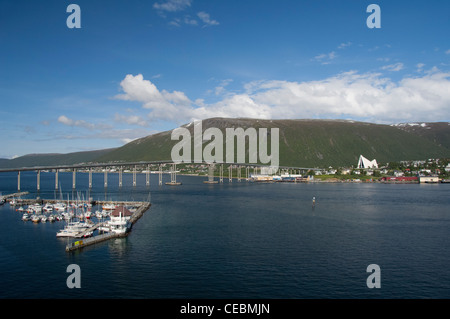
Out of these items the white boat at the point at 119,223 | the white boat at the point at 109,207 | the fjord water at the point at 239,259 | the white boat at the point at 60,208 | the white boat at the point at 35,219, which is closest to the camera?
the fjord water at the point at 239,259

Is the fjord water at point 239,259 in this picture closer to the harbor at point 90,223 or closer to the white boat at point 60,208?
the harbor at point 90,223

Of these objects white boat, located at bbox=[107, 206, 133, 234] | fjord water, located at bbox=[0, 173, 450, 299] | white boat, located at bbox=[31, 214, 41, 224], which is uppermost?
white boat, located at bbox=[107, 206, 133, 234]

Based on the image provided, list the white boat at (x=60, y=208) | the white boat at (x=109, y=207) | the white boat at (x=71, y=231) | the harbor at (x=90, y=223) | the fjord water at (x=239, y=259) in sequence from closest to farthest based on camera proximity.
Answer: the fjord water at (x=239, y=259) → the harbor at (x=90, y=223) → the white boat at (x=71, y=231) → the white boat at (x=60, y=208) → the white boat at (x=109, y=207)

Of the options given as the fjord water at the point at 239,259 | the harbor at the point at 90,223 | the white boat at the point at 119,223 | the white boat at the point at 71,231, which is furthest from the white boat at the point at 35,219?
the white boat at the point at 119,223

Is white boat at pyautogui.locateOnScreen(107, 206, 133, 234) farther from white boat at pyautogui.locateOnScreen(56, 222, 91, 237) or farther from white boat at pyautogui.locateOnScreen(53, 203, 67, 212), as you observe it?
white boat at pyautogui.locateOnScreen(53, 203, 67, 212)

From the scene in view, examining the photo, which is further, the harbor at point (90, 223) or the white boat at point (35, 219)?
the white boat at point (35, 219)

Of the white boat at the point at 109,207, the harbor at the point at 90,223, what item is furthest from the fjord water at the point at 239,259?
the white boat at the point at 109,207

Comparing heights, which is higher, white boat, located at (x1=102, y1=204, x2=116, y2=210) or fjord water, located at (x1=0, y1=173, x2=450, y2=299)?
white boat, located at (x1=102, y1=204, x2=116, y2=210)

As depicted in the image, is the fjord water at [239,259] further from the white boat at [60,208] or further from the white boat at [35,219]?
the white boat at [60,208]

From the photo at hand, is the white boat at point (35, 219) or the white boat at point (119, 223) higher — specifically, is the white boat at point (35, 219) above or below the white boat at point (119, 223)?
below

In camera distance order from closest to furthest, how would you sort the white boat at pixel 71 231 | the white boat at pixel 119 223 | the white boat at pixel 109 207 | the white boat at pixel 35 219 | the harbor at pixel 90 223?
the harbor at pixel 90 223 < the white boat at pixel 71 231 < the white boat at pixel 119 223 < the white boat at pixel 35 219 < the white boat at pixel 109 207

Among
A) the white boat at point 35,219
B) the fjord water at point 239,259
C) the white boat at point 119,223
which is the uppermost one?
the white boat at point 119,223

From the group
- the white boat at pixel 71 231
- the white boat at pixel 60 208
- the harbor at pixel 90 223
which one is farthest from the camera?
the white boat at pixel 60 208

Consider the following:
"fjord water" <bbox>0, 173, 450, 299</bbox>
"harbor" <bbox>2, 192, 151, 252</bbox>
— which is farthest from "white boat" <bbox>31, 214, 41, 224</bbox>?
"fjord water" <bbox>0, 173, 450, 299</bbox>
